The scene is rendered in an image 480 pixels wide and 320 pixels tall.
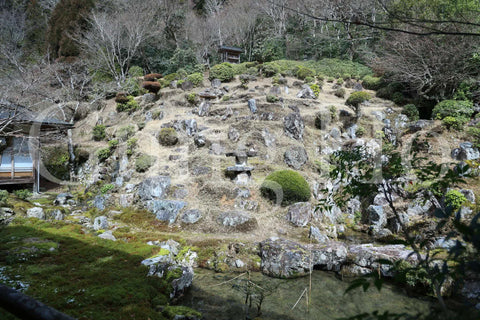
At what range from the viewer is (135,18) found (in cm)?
2302

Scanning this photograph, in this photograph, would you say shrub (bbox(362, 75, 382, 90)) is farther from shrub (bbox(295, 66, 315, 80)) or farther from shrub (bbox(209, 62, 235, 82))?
shrub (bbox(209, 62, 235, 82))

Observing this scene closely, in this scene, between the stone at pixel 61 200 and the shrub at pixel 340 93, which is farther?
the shrub at pixel 340 93

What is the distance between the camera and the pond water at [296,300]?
456 cm

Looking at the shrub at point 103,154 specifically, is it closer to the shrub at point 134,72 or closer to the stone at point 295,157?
the stone at point 295,157

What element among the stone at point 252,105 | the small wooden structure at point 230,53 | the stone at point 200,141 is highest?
the small wooden structure at point 230,53

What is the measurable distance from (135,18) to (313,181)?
75.1 feet

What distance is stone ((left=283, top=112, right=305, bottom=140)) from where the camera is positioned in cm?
1391

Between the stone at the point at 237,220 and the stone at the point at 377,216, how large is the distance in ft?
14.3

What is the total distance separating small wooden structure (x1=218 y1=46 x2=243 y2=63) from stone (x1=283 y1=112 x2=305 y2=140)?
14833 mm

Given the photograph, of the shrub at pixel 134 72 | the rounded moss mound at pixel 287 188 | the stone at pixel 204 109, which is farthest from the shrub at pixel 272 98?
the shrub at pixel 134 72

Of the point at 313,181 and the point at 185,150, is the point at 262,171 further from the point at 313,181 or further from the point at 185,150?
the point at 185,150

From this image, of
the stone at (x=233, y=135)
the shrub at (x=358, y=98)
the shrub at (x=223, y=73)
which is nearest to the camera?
the stone at (x=233, y=135)

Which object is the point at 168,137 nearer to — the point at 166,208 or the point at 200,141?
the point at 200,141

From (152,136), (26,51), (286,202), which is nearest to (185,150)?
(152,136)
